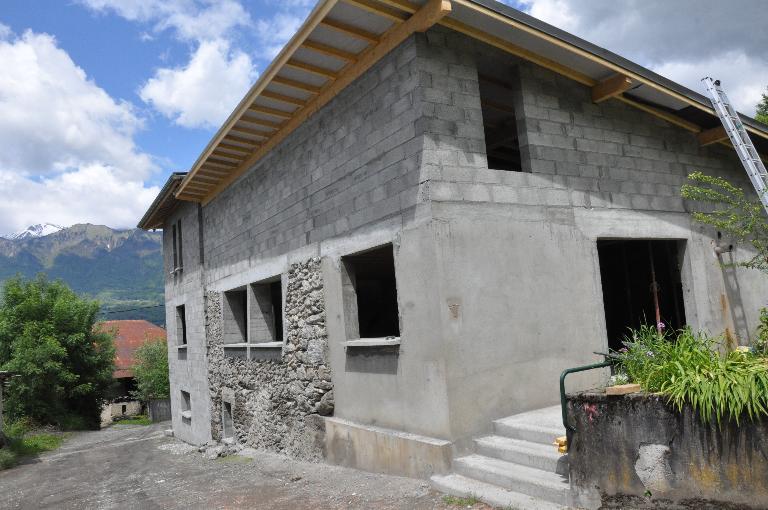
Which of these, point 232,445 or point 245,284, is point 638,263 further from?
point 232,445

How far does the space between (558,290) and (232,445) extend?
8746 millimetres

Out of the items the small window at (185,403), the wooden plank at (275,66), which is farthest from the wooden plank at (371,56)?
the small window at (185,403)

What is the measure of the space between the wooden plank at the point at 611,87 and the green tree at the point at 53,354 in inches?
1028

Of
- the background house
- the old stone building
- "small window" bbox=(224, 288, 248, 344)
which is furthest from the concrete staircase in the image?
the background house

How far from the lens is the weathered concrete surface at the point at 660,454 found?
4.15 metres

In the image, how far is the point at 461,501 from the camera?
5.59m

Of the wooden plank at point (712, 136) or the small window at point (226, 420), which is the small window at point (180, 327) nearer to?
the small window at point (226, 420)

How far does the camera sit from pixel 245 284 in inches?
485

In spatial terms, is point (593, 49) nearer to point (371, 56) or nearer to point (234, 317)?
point (371, 56)

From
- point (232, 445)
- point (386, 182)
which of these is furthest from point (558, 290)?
point (232, 445)

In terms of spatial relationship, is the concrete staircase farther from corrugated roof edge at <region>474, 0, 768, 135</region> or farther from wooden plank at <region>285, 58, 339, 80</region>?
wooden plank at <region>285, 58, 339, 80</region>

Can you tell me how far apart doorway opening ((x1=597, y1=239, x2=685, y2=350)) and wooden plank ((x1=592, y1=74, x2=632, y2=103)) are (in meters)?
3.89

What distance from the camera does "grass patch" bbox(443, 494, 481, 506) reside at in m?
5.52

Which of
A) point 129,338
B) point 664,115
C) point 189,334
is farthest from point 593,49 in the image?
point 129,338
